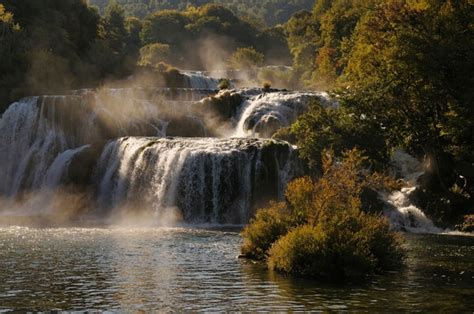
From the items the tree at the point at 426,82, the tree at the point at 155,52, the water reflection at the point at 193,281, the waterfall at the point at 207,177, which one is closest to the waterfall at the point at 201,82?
the waterfall at the point at 207,177

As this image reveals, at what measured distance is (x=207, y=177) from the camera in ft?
175

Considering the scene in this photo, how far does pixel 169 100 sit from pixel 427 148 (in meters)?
29.4

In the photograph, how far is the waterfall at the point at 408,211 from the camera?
1893 inches

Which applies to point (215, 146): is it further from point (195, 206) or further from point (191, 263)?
point (191, 263)

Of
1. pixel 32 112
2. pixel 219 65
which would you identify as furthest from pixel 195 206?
pixel 219 65

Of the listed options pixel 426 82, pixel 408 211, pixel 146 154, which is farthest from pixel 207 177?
pixel 426 82

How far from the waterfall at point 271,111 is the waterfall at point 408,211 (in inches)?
551

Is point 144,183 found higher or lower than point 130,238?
higher

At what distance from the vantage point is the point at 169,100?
229 ft

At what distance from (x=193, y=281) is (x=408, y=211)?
79.7ft

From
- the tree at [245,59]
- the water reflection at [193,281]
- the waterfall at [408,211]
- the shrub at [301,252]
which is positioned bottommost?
the water reflection at [193,281]

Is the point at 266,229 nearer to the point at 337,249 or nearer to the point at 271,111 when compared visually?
the point at 337,249

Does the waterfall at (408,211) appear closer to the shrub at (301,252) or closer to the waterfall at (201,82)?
the shrub at (301,252)

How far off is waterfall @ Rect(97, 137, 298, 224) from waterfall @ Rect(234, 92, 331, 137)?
9499 millimetres
